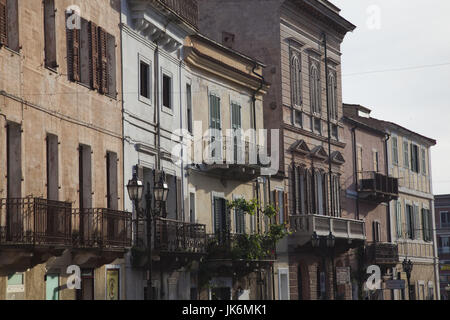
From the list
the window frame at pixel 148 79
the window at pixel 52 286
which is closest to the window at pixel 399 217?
the window frame at pixel 148 79

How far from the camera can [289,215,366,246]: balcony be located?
46625 millimetres

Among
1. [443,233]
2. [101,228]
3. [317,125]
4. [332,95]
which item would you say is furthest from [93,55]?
[443,233]

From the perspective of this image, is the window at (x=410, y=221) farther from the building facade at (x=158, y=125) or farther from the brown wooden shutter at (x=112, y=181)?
the brown wooden shutter at (x=112, y=181)

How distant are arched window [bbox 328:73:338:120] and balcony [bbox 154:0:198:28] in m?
17.1

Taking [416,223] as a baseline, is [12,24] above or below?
above

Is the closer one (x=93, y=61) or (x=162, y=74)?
(x=93, y=61)

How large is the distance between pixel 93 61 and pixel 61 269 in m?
5.97

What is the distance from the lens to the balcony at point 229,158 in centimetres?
3806

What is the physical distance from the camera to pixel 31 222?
24.1 meters

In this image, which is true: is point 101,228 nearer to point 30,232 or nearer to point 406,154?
point 30,232

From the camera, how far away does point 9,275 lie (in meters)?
24.2

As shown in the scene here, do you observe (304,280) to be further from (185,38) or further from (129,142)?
(129,142)

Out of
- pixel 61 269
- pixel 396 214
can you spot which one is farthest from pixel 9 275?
pixel 396 214

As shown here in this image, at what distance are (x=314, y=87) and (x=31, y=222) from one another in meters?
29.1
